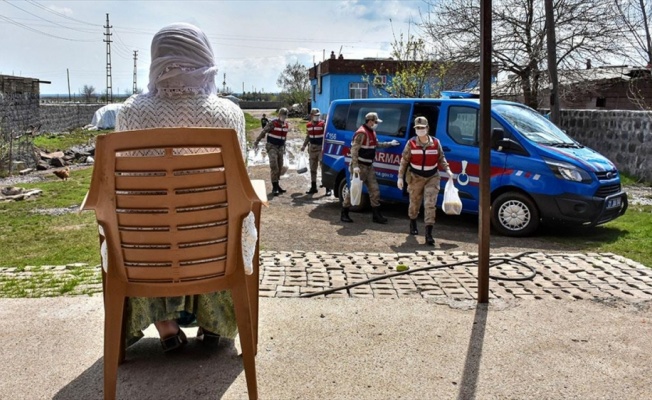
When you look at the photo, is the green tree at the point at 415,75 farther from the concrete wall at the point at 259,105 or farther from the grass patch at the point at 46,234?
the concrete wall at the point at 259,105

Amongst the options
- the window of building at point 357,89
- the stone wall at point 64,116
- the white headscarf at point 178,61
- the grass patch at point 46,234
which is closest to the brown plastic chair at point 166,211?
the white headscarf at point 178,61

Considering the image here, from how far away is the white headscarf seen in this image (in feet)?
10.5

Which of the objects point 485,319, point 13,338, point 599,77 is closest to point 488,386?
point 485,319

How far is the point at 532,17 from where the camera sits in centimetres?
2125

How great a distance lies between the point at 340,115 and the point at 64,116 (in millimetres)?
38581

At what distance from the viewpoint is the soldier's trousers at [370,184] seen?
10.4m

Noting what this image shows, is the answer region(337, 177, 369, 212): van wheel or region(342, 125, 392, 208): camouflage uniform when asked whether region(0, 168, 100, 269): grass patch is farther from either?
region(337, 177, 369, 212): van wheel

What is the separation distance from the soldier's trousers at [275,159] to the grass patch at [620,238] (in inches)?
259

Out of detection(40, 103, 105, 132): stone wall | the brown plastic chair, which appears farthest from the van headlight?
detection(40, 103, 105, 132): stone wall

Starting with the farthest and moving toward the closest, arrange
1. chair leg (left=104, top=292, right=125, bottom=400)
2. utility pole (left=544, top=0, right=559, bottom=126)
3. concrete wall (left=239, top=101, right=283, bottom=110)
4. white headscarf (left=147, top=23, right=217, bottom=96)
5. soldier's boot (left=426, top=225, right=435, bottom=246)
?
concrete wall (left=239, top=101, right=283, bottom=110) → utility pole (left=544, top=0, right=559, bottom=126) → soldier's boot (left=426, top=225, right=435, bottom=246) → white headscarf (left=147, top=23, right=217, bottom=96) → chair leg (left=104, top=292, right=125, bottom=400)

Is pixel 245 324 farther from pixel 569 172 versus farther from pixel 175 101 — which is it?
pixel 569 172

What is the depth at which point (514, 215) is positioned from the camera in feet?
29.7

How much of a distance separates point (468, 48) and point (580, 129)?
19.5ft

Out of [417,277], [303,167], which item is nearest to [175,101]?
[417,277]
